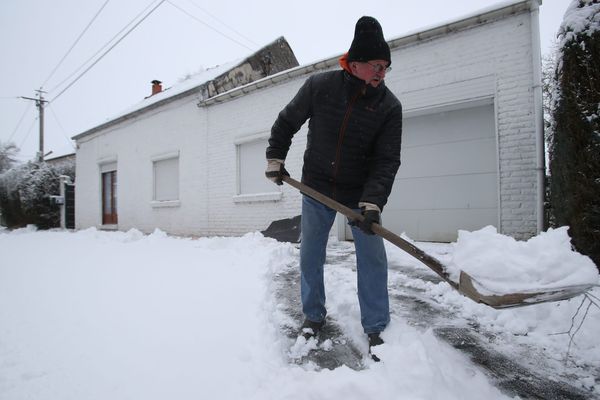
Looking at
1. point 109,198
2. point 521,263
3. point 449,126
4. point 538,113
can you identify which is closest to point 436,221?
point 449,126

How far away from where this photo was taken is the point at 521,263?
163 cm

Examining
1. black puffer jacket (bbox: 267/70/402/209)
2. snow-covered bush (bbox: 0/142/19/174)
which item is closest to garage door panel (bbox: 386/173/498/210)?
black puffer jacket (bbox: 267/70/402/209)

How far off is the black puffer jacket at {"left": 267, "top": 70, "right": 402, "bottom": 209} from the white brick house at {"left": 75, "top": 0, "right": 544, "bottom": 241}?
352 centimetres

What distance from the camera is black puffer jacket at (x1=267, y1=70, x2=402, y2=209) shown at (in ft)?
6.35

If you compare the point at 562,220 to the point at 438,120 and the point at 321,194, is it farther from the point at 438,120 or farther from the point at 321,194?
the point at 438,120

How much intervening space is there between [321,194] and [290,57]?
11.1m

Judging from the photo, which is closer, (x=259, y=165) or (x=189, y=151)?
(x=259, y=165)

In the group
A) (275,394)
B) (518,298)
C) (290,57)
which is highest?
(290,57)

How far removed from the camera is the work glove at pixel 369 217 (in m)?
1.77

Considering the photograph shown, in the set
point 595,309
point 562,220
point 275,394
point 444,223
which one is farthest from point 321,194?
point 444,223

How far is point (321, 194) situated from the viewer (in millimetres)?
2004

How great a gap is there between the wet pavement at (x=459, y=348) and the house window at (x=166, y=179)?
24.4ft

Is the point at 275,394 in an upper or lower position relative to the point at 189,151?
lower

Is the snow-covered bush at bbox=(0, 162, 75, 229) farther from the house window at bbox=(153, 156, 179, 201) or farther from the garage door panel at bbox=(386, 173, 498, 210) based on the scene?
the garage door panel at bbox=(386, 173, 498, 210)
